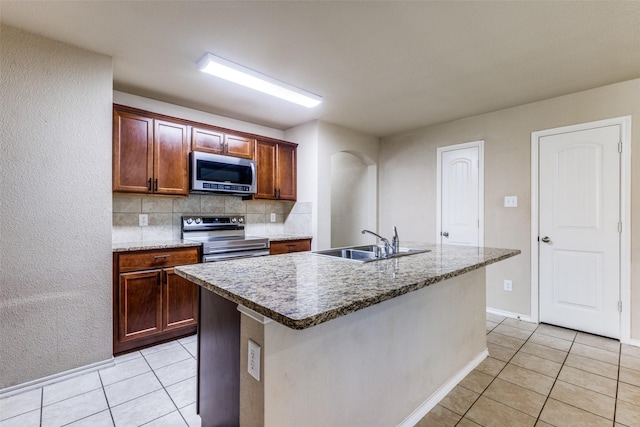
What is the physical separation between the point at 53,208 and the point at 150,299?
1.00m

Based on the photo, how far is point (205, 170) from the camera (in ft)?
10.2

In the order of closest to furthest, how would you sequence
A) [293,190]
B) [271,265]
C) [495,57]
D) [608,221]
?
[271,265] < [495,57] < [608,221] < [293,190]

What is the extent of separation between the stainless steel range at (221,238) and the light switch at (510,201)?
108 inches

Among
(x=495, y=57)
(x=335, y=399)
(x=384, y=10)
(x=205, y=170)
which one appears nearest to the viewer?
(x=335, y=399)

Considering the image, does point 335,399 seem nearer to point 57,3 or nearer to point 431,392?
point 431,392

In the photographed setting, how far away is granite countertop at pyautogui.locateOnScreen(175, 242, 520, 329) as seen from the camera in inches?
35.5

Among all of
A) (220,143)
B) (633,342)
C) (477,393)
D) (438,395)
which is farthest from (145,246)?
(633,342)

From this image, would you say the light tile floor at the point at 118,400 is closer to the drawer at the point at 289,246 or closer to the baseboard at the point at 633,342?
the drawer at the point at 289,246

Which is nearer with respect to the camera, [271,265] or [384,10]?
[271,265]

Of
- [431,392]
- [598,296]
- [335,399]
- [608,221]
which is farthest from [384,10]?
[598,296]

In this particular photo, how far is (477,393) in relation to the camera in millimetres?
1941

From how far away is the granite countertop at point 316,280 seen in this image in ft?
2.96

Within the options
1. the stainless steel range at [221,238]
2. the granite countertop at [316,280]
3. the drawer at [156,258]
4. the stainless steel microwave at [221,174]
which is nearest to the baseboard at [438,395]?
the granite countertop at [316,280]

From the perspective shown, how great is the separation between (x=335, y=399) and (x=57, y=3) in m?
2.59
